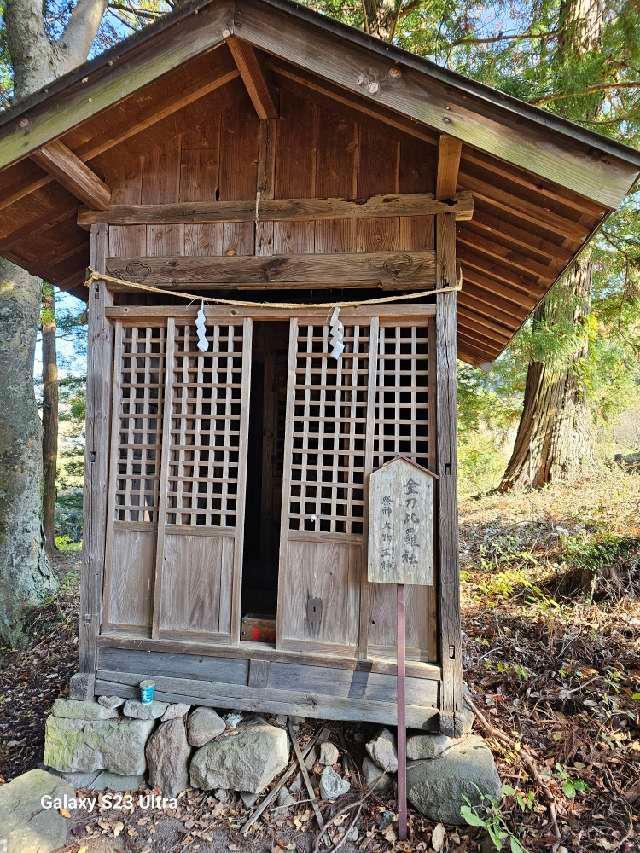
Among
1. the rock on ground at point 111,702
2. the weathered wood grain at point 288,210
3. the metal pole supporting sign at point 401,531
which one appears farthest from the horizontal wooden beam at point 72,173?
the rock on ground at point 111,702

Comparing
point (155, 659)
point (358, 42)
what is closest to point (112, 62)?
point (358, 42)

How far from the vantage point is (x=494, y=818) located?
3.24 meters

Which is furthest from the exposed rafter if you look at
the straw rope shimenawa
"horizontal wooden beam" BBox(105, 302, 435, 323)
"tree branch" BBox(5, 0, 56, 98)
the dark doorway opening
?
"tree branch" BBox(5, 0, 56, 98)

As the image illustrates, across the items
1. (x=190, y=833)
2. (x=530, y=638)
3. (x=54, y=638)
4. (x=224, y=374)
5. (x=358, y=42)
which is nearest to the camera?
(x=358, y=42)

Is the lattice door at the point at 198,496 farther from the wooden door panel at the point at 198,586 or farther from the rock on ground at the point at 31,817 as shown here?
the rock on ground at the point at 31,817

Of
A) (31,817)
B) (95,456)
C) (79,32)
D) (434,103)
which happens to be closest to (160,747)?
(31,817)

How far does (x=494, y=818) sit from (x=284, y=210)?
4.38 m

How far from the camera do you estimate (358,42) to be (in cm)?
310

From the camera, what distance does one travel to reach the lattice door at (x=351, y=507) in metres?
3.73

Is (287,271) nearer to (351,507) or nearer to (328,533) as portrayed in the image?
(351,507)

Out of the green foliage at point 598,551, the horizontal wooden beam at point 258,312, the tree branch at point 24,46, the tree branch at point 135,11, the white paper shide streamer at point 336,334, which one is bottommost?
the green foliage at point 598,551

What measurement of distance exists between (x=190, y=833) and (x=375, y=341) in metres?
3.62

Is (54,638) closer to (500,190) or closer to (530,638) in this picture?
(530,638)

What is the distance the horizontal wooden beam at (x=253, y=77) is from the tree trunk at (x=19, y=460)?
4.55 meters
